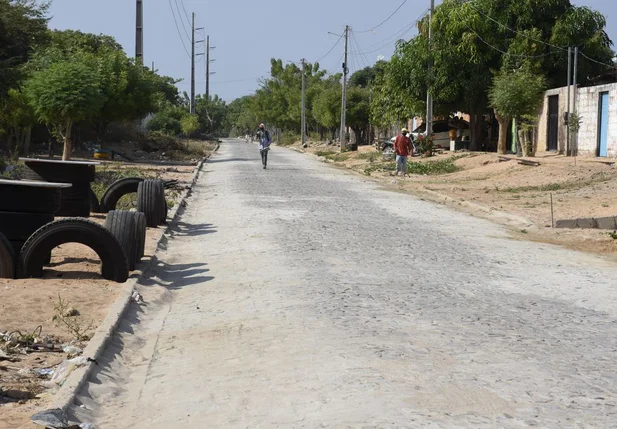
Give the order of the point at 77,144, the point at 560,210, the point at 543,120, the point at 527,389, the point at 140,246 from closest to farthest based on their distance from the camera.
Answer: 1. the point at 527,389
2. the point at 140,246
3. the point at 560,210
4. the point at 543,120
5. the point at 77,144

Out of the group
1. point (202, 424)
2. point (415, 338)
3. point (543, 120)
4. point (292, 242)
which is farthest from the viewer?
point (543, 120)

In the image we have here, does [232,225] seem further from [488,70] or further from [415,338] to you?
Result: [488,70]

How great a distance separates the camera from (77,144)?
48.8 metres

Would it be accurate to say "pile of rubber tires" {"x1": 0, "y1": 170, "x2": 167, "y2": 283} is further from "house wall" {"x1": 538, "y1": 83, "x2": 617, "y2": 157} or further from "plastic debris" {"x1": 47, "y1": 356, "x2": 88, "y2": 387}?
"house wall" {"x1": 538, "y1": 83, "x2": 617, "y2": 157}

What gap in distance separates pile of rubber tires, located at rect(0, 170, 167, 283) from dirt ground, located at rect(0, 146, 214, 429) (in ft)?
0.67

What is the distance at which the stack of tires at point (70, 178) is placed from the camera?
49.6 feet

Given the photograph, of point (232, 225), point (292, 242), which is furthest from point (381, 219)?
point (292, 242)

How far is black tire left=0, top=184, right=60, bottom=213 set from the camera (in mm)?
10859

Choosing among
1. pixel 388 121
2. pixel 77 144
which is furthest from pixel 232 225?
pixel 388 121

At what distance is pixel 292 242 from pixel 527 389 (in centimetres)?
787

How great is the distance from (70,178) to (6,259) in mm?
5513

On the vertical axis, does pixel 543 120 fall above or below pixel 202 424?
above

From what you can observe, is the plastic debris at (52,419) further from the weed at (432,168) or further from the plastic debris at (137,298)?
the weed at (432,168)

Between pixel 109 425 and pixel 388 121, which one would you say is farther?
pixel 388 121
